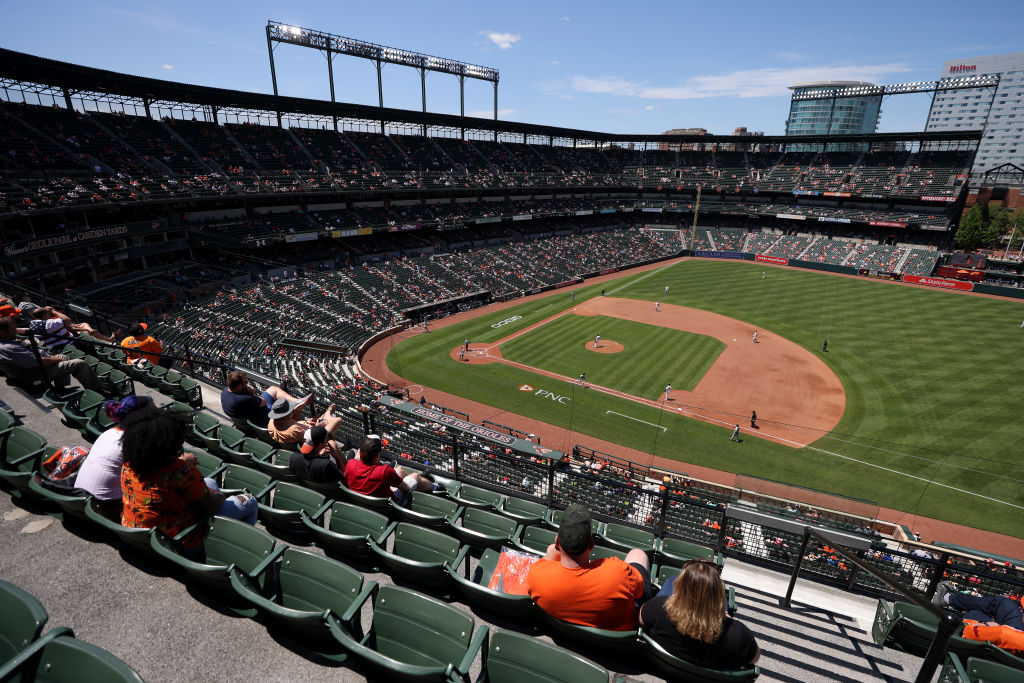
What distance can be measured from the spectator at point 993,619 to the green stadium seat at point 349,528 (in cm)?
700

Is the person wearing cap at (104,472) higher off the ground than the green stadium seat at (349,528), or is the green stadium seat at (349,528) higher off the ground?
the person wearing cap at (104,472)

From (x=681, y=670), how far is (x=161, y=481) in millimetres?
5150

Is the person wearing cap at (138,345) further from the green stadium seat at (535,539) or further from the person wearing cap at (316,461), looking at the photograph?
the green stadium seat at (535,539)

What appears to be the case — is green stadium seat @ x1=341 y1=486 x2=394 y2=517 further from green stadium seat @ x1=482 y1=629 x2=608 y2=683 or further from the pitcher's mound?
the pitcher's mound

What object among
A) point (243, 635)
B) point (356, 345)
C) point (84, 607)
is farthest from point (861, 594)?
point (356, 345)

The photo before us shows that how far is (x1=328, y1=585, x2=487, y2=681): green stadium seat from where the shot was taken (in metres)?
3.82

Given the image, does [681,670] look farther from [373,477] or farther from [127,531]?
[127,531]

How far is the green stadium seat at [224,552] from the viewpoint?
437 centimetres

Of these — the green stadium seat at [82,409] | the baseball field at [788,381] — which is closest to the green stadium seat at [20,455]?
the green stadium seat at [82,409]

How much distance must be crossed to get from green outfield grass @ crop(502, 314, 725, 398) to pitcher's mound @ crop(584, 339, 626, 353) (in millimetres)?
233

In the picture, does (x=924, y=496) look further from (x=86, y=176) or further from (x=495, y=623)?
(x=86, y=176)

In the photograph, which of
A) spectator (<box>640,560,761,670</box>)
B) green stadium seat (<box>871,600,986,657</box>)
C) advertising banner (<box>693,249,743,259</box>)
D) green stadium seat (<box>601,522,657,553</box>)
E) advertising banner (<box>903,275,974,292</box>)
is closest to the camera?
spectator (<box>640,560,761,670</box>)

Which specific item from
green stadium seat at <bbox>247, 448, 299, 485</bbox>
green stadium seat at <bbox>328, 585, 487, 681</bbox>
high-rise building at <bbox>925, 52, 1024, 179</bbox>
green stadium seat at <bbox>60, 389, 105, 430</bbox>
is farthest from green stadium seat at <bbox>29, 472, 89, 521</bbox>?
high-rise building at <bbox>925, 52, 1024, 179</bbox>

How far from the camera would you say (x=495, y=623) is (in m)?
5.05
